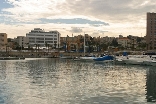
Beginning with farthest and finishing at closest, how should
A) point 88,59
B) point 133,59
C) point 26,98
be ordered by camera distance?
point 88,59 < point 133,59 < point 26,98

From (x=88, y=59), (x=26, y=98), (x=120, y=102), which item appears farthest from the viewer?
(x=88, y=59)

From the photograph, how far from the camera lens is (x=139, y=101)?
26.1m

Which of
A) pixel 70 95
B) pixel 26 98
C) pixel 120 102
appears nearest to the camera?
pixel 120 102

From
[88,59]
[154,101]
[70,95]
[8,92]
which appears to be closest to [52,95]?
[70,95]

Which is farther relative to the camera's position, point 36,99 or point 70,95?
point 70,95

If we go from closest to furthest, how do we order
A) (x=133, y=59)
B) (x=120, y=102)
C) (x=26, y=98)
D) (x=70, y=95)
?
1. (x=120, y=102)
2. (x=26, y=98)
3. (x=70, y=95)
4. (x=133, y=59)

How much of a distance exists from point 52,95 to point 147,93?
10.6 m

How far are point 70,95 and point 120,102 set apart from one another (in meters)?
5.91

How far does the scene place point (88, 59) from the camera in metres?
144

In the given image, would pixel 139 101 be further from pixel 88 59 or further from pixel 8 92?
pixel 88 59

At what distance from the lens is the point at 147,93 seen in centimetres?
3056

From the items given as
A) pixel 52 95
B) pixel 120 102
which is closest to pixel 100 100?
pixel 120 102

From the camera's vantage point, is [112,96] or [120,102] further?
Result: [112,96]

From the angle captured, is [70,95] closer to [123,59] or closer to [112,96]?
[112,96]
